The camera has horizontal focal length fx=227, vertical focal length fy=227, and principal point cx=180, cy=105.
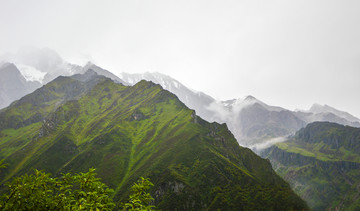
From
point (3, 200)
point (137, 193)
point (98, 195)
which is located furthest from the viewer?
point (137, 193)

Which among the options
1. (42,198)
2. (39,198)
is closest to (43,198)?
(42,198)

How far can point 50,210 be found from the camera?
2042 cm

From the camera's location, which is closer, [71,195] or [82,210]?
[82,210]

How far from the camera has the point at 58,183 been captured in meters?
22.6

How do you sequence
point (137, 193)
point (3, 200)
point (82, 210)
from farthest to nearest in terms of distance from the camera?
point (137, 193), point (3, 200), point (82, 210)

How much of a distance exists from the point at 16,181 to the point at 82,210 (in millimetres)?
6897

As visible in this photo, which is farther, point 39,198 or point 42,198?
point 42,198

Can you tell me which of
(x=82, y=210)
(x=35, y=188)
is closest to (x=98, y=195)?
(x=82, y=210)

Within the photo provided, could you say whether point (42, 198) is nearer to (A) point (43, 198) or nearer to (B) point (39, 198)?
(A) point (43, 198)

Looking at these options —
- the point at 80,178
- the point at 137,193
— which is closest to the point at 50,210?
the point at 80,178

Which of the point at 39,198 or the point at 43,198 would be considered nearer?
the point at 39,198

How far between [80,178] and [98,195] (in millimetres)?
2734

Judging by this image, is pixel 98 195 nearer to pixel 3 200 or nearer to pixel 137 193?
pixel 137 193

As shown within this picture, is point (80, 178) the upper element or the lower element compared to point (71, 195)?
upper
